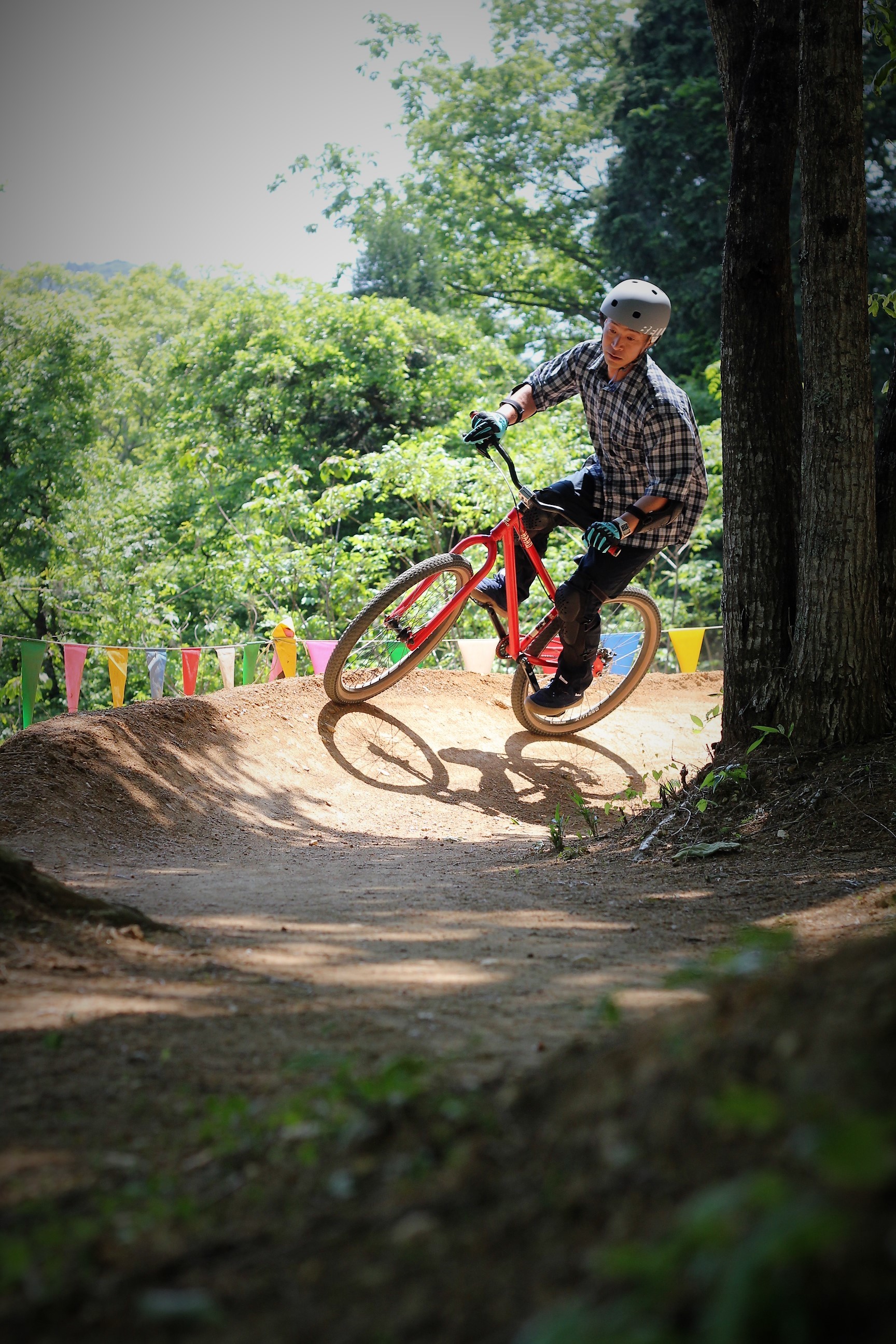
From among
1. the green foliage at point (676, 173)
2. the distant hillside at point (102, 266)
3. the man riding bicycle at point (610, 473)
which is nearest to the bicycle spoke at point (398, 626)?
the man riding bicycle at point (610, 473)

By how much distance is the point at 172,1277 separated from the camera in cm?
119

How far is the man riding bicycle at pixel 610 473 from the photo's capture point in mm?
5312

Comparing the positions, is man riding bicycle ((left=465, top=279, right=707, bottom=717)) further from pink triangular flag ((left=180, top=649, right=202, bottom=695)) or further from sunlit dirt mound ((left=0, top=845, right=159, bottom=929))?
pink triangular flag ((left=180, top=649, right=202, bottom=695))

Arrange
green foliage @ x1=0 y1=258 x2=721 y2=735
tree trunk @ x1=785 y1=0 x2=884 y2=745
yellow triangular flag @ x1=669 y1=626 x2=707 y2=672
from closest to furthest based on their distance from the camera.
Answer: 1. tree trunk @ x1=785 y1=0 x2=884 y2=745
2. yellow triangular flag @ x1=669 y1=626 x2=707 y2=672
3. green foliage @ x1=0 y1=258 x2=721 y2=735

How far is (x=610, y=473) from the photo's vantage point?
19.4ft

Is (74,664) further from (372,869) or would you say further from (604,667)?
(372,869)

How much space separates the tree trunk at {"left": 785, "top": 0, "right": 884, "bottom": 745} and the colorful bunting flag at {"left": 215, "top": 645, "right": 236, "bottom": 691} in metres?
6.23

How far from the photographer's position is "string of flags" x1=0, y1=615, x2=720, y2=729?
25.1ft

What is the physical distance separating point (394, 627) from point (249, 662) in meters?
3.72

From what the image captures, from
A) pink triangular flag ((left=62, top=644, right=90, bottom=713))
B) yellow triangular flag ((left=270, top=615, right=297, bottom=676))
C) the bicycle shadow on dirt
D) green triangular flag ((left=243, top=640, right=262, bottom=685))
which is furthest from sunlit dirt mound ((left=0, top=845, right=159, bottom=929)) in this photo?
green triangular flag ((left=243, top=640, right=262, bottom=685))

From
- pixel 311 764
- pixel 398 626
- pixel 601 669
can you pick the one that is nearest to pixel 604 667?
pixel 601 669

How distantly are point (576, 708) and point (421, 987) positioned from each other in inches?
214

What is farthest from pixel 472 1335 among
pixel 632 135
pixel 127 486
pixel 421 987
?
pixel 127 486

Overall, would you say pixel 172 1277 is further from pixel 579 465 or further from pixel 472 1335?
pixel 579 465
